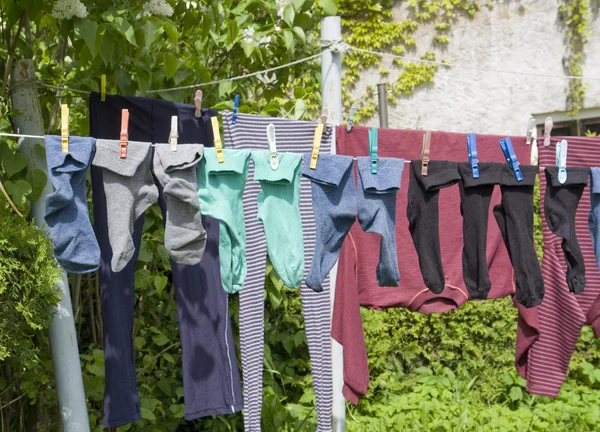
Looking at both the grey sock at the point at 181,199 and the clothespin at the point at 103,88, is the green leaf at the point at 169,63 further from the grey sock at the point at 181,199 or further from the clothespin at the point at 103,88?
the grey sock at the point at 181,199

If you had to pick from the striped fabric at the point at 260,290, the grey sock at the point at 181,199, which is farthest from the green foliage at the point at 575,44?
the grey sock at the point at 181,199

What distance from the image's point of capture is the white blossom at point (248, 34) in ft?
9.62

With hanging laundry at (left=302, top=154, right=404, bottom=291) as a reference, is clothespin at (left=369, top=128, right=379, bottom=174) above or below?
above

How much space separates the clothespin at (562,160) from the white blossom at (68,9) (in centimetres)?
154

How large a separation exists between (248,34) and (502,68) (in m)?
3.39

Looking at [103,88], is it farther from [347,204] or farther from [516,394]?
[516,394]

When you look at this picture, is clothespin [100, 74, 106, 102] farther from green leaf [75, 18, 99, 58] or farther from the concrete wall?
the concrete wall

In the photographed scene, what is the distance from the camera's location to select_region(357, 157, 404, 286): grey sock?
2.23m

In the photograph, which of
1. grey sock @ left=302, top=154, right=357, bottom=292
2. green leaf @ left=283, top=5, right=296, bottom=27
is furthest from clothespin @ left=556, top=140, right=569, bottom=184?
green leaf @ left=283, top=5, right=296, bottom=27

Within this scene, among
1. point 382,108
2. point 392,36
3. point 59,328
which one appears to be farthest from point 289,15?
point 392,36

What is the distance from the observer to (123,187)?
204 cm

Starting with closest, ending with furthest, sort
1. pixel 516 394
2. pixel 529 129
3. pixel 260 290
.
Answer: pixel 260 290 → pixel 529 129 → pixel 516 394

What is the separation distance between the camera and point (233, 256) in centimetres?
215

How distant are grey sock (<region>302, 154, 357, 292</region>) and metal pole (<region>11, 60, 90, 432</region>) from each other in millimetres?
853
